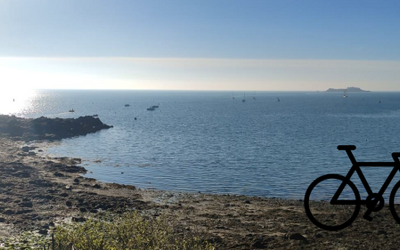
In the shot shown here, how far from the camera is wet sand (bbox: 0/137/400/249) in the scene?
24344 mm

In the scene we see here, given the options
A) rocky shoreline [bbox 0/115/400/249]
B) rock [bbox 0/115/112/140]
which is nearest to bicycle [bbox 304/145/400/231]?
rocky shoreline [bbox 0/115/400/249]

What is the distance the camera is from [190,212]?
109 ft

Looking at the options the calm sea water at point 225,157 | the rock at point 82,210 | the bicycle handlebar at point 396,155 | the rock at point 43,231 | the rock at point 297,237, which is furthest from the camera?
the calm sea water at point 225,157

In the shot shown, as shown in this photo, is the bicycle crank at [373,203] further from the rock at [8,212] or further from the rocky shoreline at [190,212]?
the rock at [8,212]

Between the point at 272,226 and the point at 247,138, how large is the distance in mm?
67538

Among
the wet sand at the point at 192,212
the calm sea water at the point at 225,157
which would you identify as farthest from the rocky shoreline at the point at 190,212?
the calm sea water at the point at 225,157

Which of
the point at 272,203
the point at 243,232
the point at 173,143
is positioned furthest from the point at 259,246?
the point at 173,143

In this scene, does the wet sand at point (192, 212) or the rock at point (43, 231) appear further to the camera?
the rock at point (43, 231)

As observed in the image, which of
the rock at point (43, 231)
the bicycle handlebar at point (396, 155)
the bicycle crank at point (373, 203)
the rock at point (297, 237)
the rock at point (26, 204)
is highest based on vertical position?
the bicycle handlebar at point (396, 155)

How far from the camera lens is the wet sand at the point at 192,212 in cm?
2434

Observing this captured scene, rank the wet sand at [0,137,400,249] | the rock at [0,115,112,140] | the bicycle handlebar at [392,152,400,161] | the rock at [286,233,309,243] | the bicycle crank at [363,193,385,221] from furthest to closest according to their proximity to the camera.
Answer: the rock at [0,115,112,140], the wet sand at [0,137,400,249], the rock at [286,233,309,243], the bicycle crank at [363,193,385,221], the bicycle handlebar at [392,152,400,161]

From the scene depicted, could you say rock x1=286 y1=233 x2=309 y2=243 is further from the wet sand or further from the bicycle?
the bicycle

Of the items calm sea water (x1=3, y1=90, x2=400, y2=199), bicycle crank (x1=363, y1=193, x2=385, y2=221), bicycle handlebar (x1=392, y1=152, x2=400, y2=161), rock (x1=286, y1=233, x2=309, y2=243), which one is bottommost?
calm sea water (x1=3, y1=90, x2=400, y2=199)

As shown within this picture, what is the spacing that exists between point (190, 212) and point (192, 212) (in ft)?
0.58
